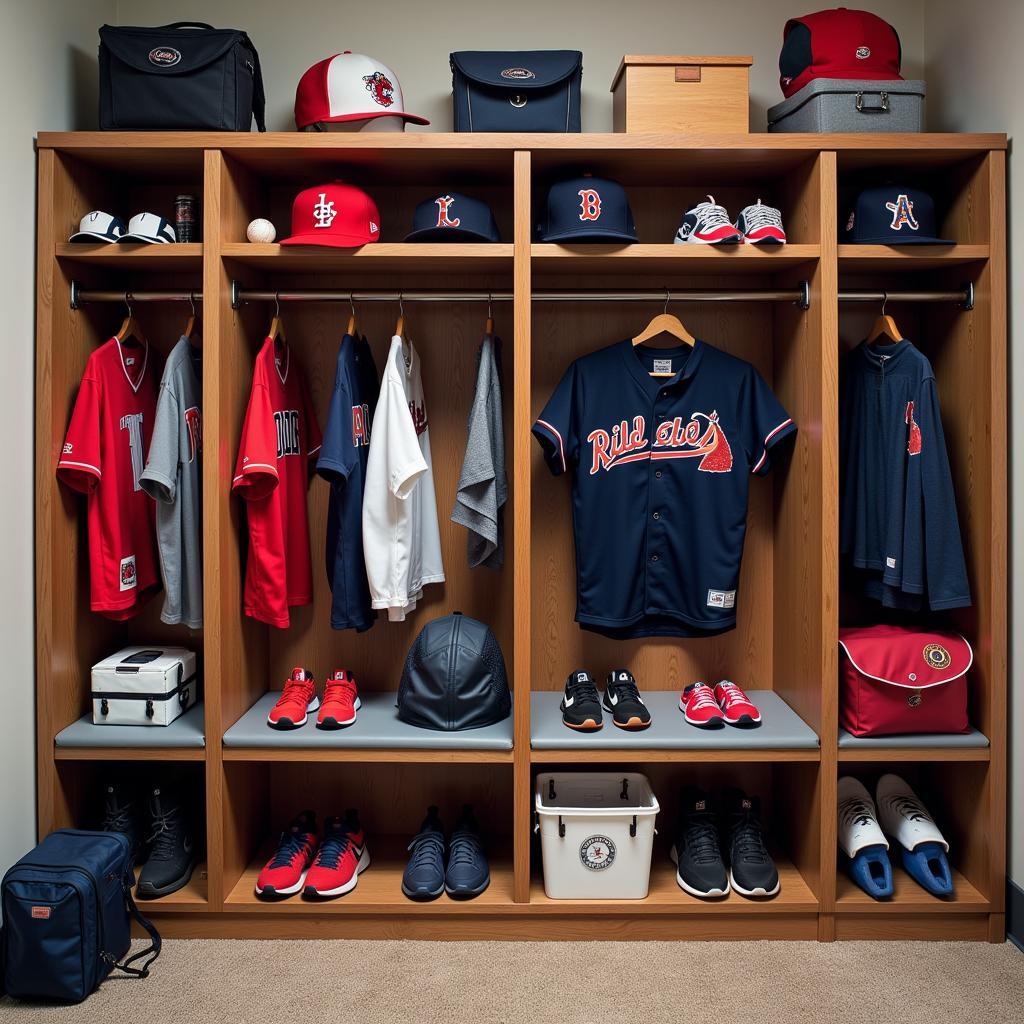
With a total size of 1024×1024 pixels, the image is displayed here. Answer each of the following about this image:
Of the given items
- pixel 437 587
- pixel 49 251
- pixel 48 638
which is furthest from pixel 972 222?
pixel 48 638

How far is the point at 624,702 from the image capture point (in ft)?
8.07

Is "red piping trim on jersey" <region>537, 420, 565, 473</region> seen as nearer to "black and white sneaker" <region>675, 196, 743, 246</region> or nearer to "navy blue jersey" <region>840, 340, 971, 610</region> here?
"black and white sneaker" <region>675, 196, 743, 246</region>

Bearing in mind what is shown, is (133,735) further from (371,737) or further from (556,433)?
(556,433)

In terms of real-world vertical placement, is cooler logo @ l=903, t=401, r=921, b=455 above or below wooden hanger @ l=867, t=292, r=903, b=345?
below

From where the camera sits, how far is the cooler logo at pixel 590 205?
2.34 meters

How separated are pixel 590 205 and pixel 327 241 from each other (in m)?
0.72

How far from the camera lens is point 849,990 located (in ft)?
7.01

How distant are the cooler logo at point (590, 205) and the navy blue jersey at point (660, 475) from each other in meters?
0.46

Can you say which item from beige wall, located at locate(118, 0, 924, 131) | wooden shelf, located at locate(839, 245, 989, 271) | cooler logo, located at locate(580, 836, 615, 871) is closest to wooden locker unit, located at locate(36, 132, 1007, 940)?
wooden shelf, located at locate(839, 245, 989, 271)

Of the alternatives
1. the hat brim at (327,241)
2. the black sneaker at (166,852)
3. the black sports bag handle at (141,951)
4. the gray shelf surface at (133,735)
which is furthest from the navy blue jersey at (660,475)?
the black sports bag handle at (141,951)

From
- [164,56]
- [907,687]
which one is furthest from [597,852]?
[164,56]

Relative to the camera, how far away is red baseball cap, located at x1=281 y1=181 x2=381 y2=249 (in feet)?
7.70

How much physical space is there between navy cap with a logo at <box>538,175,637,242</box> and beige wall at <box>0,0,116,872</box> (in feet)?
4.58

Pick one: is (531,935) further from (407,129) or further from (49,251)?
(407,129)
